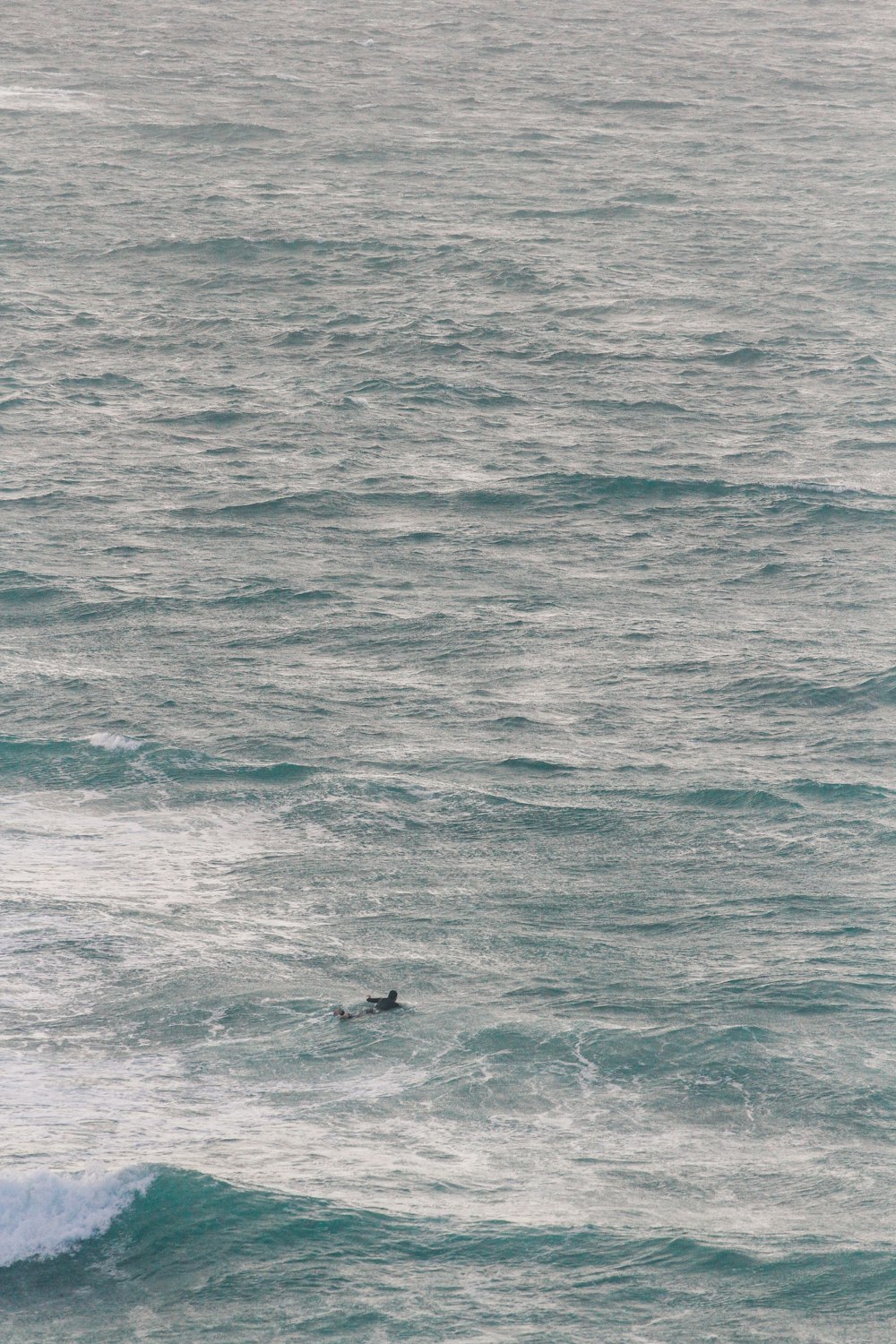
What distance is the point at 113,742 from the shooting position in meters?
56.2

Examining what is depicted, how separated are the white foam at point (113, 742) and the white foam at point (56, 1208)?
20.8 meters

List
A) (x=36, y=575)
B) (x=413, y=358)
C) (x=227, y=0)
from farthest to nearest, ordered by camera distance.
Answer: (x=227, y=0) → (x=413, y=358) → (x=36, y=575)

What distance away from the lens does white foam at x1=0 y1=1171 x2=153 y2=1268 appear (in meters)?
35.5

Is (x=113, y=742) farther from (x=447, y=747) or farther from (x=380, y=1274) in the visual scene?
(x=380, y=1274)

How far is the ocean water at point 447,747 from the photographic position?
119 feet

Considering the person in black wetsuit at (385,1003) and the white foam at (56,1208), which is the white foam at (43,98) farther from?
the white foam at (56,1208)

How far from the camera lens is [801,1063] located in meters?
42.4

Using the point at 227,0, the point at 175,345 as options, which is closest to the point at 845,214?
the point at 175,345

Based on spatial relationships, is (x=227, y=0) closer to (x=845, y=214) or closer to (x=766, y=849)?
(x=845, y=214)

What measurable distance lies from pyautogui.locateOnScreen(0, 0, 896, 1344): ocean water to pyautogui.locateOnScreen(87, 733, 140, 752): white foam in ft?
0.78

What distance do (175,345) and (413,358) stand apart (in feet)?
40.9

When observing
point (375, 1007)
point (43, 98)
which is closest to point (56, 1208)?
point (375, 1007)

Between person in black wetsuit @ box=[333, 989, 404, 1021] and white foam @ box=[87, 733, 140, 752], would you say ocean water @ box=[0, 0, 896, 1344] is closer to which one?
white foam @ box=[87, 733, 140, 752]

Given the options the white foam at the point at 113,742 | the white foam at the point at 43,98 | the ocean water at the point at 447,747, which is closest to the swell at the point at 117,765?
the white foam at the point at 113,742
